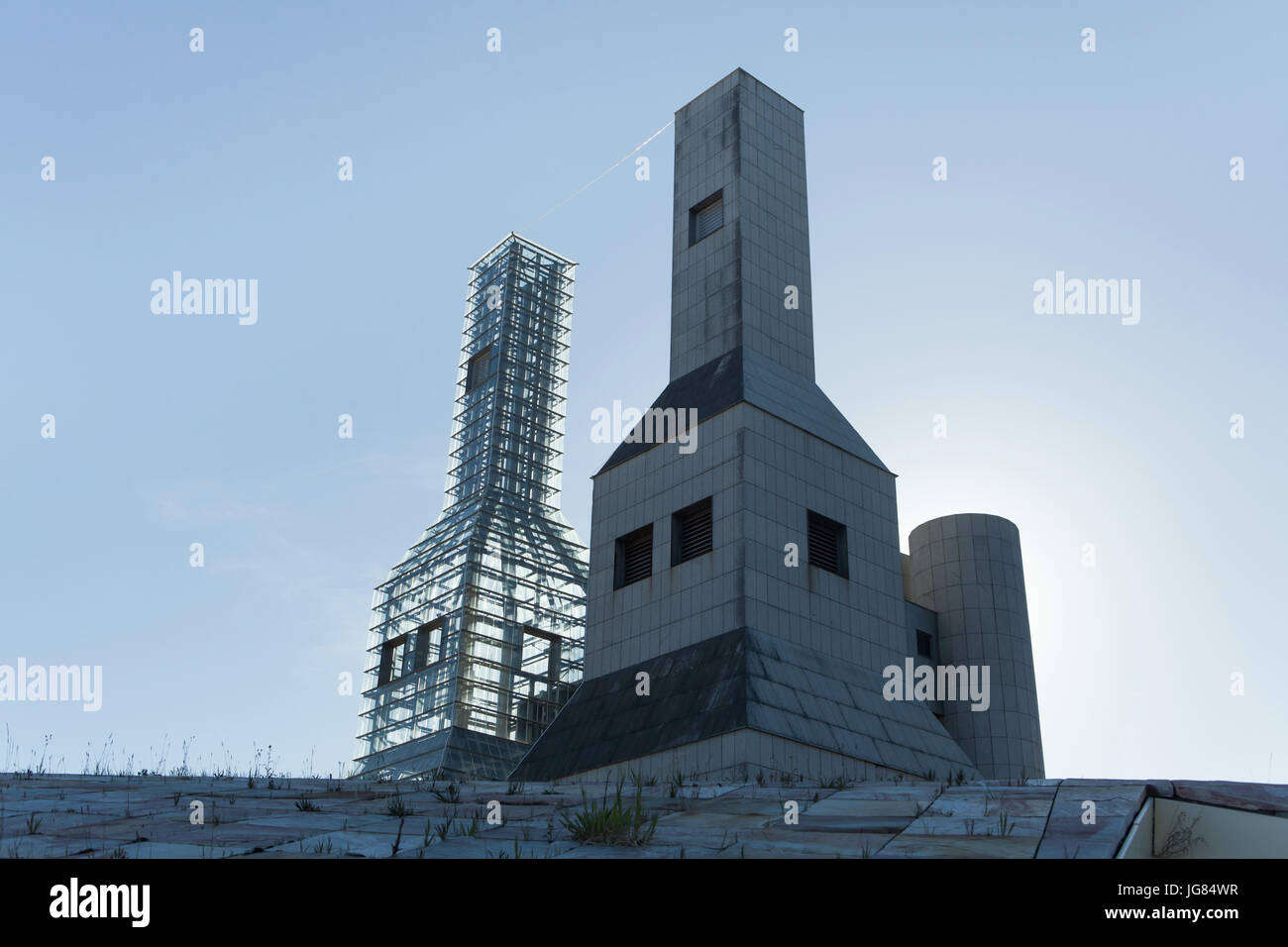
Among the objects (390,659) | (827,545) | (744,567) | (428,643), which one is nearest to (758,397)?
(827,545)

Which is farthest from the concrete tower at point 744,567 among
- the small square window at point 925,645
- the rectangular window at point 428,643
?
the rectangular window at point 428,643

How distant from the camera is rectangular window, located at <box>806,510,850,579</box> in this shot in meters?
35.4

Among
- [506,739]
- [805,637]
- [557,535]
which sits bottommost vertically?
[506,739]

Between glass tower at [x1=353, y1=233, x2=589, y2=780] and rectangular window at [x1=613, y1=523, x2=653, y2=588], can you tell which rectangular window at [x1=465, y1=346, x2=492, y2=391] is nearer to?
glass tower at [x1=353, y1=233, x2=589, y2=780]

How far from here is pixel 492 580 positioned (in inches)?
2318

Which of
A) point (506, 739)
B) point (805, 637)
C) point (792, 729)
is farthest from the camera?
point (506, 739)

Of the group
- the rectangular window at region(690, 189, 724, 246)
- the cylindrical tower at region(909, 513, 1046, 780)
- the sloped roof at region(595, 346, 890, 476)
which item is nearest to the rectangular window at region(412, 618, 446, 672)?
the sloped roof at region(595, 346, 890, 476)

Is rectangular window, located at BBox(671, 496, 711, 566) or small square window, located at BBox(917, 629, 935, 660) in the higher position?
→ rectangular window, located at BBox(671, 496, 711, 566)

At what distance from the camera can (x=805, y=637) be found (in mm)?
33219

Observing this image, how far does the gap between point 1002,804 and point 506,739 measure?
45572 millimetres

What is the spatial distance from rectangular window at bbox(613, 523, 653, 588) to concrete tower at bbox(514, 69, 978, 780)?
0.20ft

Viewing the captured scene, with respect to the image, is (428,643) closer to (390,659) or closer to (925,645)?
(390,659)
